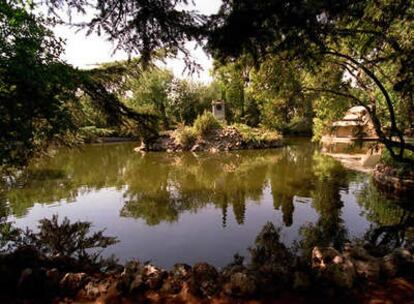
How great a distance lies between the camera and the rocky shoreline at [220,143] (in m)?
25.3

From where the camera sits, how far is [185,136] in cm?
2577

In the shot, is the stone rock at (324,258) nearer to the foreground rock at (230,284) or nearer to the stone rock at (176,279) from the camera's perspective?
the foreground rock at (230,284)

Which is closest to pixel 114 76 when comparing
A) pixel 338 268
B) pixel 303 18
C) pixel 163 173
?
pixel 303 18

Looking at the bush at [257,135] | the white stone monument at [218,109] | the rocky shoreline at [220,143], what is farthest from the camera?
the white stone monument at [218,109]

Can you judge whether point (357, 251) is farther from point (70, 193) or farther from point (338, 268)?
point (70, 193)

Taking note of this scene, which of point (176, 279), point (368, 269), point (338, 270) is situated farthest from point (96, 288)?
point (368, 269)

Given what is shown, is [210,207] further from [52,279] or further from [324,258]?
[52,279]

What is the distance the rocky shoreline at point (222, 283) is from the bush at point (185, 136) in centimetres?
2123

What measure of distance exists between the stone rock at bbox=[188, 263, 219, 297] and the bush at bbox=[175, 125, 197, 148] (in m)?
21.4

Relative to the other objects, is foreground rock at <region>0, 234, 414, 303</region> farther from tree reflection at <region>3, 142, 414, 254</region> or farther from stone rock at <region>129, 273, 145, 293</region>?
tree reflection at <region>3, 142, 414, 254</region>

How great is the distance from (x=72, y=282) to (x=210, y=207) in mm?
5780

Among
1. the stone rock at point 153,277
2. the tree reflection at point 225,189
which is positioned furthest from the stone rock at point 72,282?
the tree reflection at point 225,189

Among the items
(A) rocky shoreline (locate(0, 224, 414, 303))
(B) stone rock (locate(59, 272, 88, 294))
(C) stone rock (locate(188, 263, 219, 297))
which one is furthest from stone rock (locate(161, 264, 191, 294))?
(B) stone rock (locate(59, 272, 88, 294))

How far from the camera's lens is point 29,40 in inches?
163
